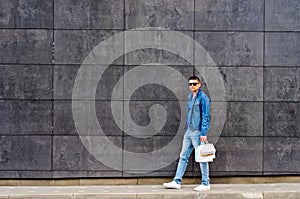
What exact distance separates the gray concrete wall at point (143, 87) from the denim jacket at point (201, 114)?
0.74m

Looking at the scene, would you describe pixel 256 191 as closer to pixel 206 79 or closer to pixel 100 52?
pixel 206 79

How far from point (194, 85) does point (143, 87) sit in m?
1.12

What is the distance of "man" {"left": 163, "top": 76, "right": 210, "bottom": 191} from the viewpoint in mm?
10109

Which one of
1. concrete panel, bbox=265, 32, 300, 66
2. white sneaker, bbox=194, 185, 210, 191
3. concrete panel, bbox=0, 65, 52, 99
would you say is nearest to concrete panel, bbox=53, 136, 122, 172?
concrete panel, bbox=0, 65, 52, 99

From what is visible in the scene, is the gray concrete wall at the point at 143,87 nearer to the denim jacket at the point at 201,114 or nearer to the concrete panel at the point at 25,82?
the concrete panel at the point at 25,82

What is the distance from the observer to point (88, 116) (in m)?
10.8

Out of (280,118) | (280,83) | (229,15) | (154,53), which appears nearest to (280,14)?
(229,15)

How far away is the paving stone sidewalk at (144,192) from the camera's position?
9828mm

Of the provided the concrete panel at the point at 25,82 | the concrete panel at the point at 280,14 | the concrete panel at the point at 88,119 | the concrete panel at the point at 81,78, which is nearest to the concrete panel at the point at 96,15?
the concrete panel at the point at 81,78

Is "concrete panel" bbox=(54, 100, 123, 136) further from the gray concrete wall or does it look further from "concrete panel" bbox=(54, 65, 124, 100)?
"concrete panel" bbox=(54, 65, 124, 100)

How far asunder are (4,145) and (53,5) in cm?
269

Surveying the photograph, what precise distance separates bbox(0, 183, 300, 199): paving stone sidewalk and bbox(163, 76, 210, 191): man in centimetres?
20

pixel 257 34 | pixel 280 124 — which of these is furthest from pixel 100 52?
pixel 280 124

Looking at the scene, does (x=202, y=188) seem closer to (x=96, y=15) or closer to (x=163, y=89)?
(x=163, y=89)
